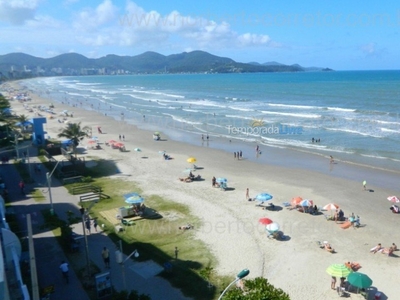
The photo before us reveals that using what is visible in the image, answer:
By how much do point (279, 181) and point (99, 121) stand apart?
130 feet

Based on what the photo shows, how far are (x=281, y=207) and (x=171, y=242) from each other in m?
8.13

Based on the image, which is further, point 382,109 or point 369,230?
point 382,109

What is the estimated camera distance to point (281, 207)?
23.0 meters

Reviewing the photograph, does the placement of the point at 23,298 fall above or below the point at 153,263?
above

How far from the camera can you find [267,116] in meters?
60.6

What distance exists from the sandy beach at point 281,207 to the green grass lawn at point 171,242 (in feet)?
2.32

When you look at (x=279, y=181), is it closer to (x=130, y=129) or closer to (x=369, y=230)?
(x=369, y=230)

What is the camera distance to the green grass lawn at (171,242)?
1474cm

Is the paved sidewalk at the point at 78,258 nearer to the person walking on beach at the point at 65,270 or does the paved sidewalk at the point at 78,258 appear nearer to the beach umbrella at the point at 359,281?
the person walking on beach at the point at 65,270

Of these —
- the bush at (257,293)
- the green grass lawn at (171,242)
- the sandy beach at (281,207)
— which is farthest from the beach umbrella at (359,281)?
the bush at (257,293)

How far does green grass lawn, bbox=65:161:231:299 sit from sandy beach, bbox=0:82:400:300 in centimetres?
71

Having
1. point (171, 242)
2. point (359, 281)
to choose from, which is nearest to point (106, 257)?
point (171, 242)

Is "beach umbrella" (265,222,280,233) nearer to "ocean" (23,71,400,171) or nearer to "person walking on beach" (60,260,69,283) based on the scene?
"person walking on beach" (60,260,69,283)

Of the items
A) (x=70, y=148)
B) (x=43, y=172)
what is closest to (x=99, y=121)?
(x=70, y=148)
